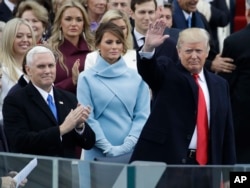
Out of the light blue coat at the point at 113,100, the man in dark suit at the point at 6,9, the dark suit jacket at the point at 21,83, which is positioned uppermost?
the man in dark suit at the point at 6,9

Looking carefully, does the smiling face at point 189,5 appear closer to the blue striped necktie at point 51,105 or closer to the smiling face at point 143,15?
the smiling face at point 143,15

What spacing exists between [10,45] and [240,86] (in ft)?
7.84

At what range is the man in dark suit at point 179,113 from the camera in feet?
36.1

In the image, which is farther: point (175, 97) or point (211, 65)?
point (211, 65)

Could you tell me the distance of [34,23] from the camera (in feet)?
46.6

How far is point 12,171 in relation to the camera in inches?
375

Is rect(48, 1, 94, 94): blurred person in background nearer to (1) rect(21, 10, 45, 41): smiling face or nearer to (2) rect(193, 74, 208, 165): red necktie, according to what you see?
(1) rect(21, 10, 45, 41): smiling face

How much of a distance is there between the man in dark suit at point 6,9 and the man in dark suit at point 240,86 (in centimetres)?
320

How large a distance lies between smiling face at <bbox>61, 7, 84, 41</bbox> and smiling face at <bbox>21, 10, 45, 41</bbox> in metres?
0.47

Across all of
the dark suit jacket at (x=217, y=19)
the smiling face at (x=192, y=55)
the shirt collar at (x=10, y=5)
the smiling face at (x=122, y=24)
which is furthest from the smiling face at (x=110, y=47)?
the dark suit jacket at (x=217, y=19)

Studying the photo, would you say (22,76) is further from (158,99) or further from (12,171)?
(12,171)

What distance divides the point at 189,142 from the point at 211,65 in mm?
2932

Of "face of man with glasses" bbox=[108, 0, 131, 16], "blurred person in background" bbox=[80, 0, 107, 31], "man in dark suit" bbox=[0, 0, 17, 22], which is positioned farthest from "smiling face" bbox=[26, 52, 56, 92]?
"man in dark suit" bbox=[0, 0, 17, 22]

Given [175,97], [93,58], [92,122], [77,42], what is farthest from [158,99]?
[77,42]
